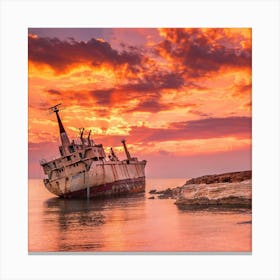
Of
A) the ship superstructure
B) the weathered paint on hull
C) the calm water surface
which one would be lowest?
the calm water surface

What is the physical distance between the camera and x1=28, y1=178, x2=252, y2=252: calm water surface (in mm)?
10406

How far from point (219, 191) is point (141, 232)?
3621mm

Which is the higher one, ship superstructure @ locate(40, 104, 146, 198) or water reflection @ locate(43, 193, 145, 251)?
ship superstructure @ locate(40, 104, 146, 198)

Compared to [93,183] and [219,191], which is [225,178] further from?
[93,183]

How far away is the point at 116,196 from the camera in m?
21.3

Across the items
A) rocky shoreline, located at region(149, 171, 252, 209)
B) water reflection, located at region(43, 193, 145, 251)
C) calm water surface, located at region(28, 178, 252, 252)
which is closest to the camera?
calm water surface, located at region(28, 178, 252, 252)

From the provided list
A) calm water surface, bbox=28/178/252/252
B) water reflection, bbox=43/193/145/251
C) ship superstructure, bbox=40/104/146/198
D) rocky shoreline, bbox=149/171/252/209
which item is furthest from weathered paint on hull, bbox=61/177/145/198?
calm water surface, bbox=28/178/252/252

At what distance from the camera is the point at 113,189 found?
2141cm

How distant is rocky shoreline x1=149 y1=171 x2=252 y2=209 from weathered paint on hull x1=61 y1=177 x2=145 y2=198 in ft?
16.4

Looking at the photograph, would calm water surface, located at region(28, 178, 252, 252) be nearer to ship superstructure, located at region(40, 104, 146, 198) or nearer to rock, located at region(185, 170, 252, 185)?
rock, located at region(185, 170, 252, 185)

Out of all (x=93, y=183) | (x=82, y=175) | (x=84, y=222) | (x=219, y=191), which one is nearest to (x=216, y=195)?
(x=219, y=191)
